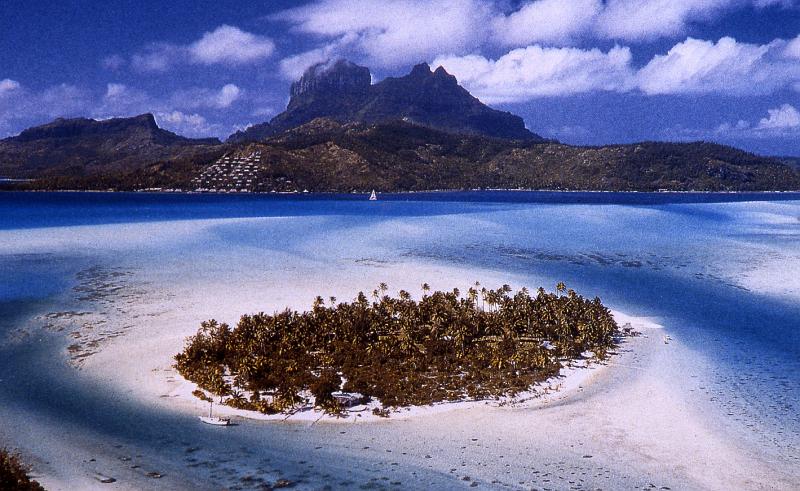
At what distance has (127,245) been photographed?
49250 millimetres

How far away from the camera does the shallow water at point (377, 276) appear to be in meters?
14.9

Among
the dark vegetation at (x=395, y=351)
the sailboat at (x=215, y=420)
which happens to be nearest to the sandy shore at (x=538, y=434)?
the sailboat at (x=215, y=420)

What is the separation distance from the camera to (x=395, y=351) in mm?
18938

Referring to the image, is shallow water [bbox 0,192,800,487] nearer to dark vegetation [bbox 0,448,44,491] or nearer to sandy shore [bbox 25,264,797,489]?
sandy shore [bbox 25,264,797,489]

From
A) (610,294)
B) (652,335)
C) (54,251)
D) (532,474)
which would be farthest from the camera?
(54,251)

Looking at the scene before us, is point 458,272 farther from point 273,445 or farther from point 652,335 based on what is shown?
point 273,445

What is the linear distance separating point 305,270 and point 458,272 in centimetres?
964

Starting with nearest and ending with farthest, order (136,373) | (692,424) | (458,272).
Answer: (692,424) → (136,373) → (458,272)

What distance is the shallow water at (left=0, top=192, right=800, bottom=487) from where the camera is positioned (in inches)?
585

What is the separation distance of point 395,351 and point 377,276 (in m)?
15.9

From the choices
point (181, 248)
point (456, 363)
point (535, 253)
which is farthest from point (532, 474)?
point (181, 248)

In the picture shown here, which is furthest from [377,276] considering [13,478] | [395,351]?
[13,478]

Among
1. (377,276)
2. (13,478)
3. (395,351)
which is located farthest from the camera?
(377,276)

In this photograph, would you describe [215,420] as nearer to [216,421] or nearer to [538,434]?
[216,421]
